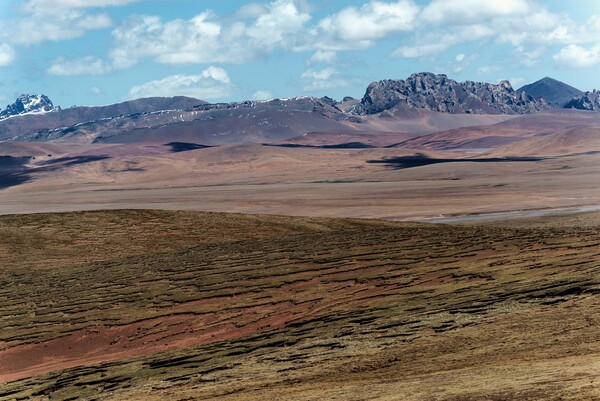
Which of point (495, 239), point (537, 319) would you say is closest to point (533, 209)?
point (495, 239)

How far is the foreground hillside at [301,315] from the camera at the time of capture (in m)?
20.6

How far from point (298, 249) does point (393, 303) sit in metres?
16.0

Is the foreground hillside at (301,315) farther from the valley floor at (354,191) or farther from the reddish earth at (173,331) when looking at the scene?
the valley floor at (354,191)

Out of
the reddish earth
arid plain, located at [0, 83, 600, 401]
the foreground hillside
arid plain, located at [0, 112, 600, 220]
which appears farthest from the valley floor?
the reddish earth

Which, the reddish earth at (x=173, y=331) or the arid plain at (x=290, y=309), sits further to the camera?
the reddish earth at (x=173, y=331)

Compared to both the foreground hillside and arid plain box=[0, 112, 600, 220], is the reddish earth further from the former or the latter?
arid plain box=[0, 112, 600, 220]

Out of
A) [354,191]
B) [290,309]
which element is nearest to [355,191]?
[354,191]

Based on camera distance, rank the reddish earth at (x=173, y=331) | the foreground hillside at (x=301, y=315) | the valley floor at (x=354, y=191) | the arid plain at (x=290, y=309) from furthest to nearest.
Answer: the valley floor at (x=354, y=191) → the reddish earth at (x=173, y=331) → the arid plain at (x=290, y=309) → the foreground hillside at (x=301, y=315)

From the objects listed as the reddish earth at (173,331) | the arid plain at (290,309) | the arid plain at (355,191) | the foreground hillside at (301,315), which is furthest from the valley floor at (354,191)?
the reddish earth at (173,331)

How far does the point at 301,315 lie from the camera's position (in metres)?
32.4

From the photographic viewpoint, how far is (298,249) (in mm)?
46656

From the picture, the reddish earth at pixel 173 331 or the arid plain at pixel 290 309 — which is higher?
the arid plain at pixel 290 309

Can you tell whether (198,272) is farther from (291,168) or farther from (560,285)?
(291,168)

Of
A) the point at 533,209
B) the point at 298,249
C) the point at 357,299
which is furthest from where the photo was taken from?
the point at 533,209
